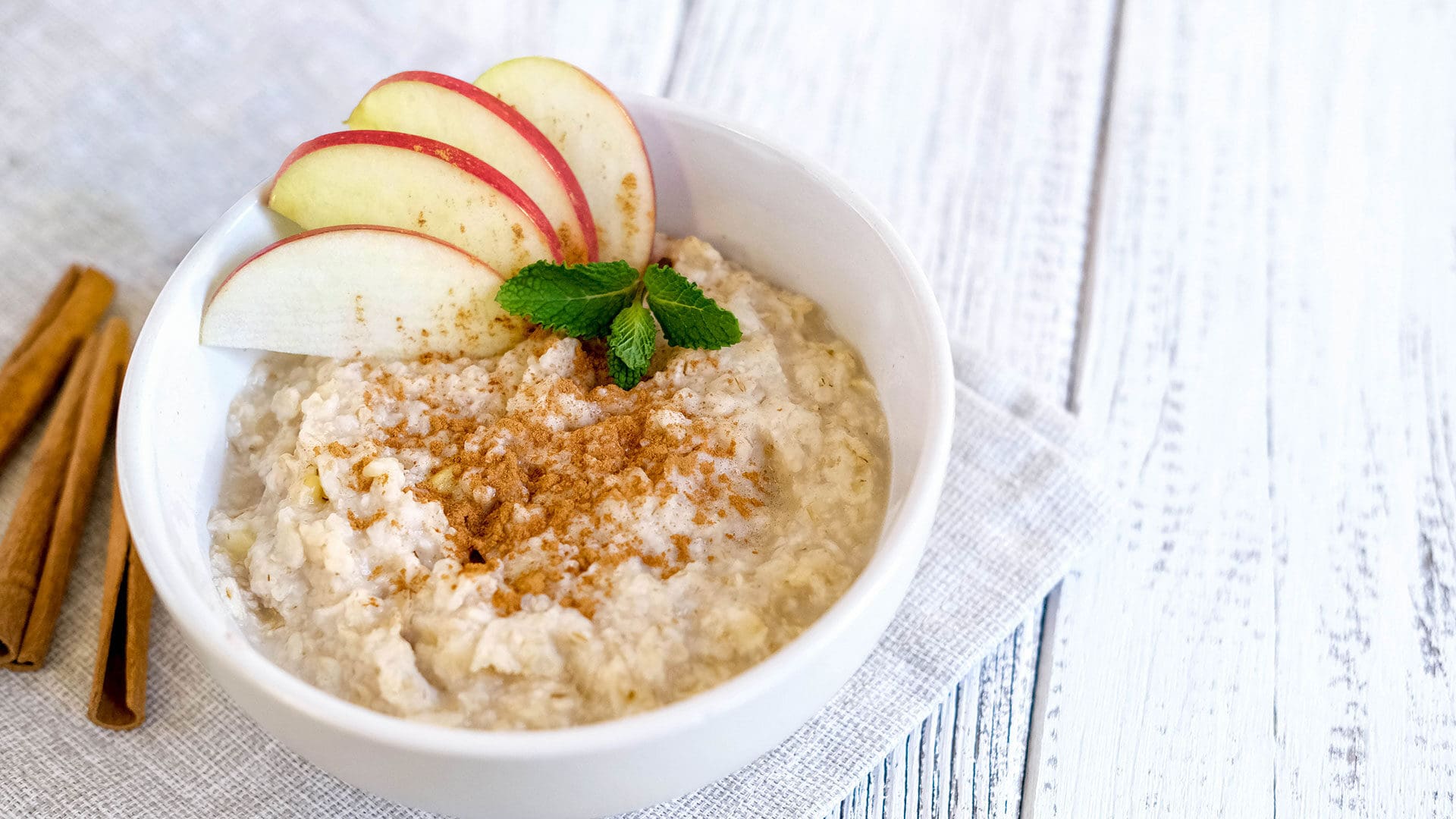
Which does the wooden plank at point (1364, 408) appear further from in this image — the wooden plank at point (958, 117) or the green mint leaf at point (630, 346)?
the green mint leaf at point (630, 346)

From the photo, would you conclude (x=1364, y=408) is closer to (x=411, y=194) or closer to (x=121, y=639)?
(x=411, y=194)

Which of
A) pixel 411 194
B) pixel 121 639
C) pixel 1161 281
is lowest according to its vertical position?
pixel 121 639

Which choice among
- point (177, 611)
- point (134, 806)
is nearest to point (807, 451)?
point (177, 611)

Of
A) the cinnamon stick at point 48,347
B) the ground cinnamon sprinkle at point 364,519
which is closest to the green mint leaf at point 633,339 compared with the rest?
the ground cinnamon sprinkle at point 364,519

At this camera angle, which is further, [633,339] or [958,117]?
[958,117]

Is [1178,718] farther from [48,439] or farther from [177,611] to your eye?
[48,439]

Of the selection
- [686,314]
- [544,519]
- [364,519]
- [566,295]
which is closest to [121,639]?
[364,519]
